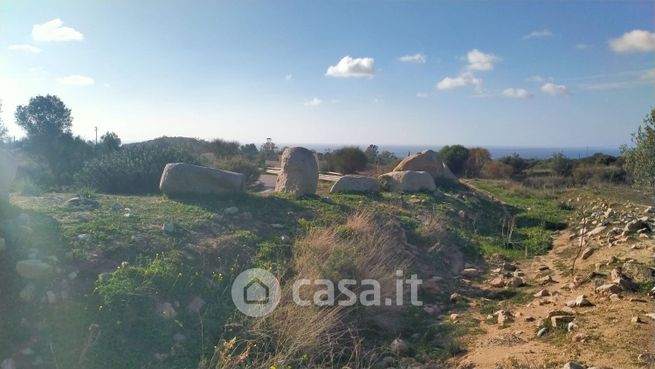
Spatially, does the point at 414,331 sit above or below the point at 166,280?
below

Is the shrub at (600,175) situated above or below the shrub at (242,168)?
below

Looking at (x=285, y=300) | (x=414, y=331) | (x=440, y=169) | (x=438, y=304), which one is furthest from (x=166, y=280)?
(x=440, y=169)

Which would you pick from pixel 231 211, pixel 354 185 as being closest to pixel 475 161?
pixel 354 185

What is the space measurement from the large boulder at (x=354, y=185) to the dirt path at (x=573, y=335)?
20.5ft

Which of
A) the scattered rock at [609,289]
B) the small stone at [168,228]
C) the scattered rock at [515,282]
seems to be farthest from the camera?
the scattered rock at [515,282]

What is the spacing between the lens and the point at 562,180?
2448 cm

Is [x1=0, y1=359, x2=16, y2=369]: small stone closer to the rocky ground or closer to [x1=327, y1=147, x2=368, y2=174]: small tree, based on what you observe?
the rocky ground

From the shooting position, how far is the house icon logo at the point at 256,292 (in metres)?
5.40

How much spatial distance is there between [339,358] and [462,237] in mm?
5731

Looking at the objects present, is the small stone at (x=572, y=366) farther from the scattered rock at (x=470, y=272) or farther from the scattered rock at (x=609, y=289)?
the scattered rock at (x=470, y=272)

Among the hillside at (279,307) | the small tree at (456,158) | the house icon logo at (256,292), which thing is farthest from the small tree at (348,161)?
the house icon logo at (256,292)

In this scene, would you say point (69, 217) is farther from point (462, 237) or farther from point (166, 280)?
point (462, 237)

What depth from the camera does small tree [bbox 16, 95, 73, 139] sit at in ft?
71.3

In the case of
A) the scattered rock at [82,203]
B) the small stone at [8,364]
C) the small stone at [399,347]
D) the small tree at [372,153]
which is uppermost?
the small tree at [372,153]
